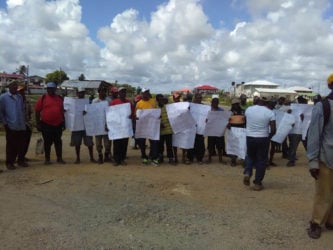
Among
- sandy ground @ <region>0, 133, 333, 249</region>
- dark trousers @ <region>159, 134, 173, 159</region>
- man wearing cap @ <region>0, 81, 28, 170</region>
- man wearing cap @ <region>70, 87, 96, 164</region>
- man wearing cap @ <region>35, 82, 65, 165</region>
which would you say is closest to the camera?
sandy ground @ <region>0, 133, 333, 249</region>

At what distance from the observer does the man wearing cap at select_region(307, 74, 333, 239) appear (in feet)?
18.2

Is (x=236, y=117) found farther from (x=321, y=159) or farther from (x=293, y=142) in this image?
(x=321, y=159)

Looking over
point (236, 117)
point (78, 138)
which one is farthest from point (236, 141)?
point (78, 138)

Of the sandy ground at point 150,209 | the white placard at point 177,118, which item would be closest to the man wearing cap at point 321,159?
the sandy ground at point 150,209

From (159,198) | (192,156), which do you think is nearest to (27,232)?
(159,198)

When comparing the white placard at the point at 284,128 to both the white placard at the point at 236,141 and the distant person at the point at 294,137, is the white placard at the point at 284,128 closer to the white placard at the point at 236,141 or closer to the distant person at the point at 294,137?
the distant person at the point at 294,137

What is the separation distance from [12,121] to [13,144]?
554mm

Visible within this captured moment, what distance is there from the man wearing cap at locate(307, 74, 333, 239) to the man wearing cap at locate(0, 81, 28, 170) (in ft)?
21.6

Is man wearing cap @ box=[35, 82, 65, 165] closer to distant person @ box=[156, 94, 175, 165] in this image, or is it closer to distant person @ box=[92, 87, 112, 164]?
distant person @ box=[92, 87, 112, 164]

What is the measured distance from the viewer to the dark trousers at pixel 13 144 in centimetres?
964

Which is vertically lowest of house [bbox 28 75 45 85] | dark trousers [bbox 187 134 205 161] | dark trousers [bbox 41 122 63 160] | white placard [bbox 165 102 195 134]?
dark trousers [bbox 187 134 205 161]

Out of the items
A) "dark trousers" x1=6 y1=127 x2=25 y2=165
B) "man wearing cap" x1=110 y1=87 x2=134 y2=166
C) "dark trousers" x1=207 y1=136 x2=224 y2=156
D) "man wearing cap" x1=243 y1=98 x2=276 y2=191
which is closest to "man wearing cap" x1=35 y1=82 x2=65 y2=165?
"dark trousers" x1=6 y1=127 x2=25 y2=165

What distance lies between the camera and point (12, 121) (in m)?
9.52

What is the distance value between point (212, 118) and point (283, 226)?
498cm
